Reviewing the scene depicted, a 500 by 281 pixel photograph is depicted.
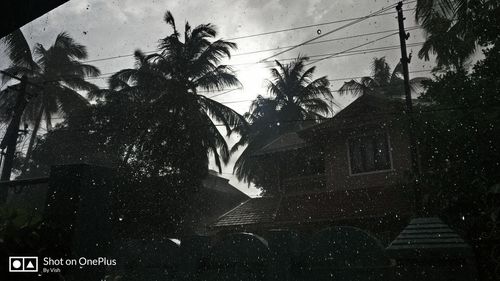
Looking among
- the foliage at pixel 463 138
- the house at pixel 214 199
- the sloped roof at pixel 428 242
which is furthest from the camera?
the house at pixel 214 199

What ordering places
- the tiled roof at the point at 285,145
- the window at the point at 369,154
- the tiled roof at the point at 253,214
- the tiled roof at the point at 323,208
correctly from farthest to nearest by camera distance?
the tiled roof at the point at 285,145 → the tiled roof at the point at 253,214 → the window at the point at 369,154 → the tiled roof at the point at 323,208

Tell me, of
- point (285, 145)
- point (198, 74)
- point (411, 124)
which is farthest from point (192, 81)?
point (411, 124)

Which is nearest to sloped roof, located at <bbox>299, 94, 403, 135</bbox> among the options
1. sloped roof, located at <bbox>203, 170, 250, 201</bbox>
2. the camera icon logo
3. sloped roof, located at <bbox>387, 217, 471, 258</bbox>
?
sloped roof, located at <bbox>387, 217, 471, 258</bbox>

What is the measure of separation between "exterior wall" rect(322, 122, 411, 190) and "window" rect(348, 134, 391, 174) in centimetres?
16

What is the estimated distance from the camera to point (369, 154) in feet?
46.0

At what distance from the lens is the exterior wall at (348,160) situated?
1315 centimetres

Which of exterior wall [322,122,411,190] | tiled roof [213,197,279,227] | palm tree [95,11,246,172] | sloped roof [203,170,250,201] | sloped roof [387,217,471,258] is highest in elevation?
palm tree [95,11,246,172]

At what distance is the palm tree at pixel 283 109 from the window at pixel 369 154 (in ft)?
40.8

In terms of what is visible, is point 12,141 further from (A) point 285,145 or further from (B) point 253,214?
(A) point 285,145

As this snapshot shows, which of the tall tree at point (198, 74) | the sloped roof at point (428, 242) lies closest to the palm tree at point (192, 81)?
the tall tree at point (198, 74)

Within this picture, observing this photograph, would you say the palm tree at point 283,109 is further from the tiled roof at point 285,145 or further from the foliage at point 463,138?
the foliage at point 463,138

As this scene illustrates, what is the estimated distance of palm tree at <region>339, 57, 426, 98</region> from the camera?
915 inches

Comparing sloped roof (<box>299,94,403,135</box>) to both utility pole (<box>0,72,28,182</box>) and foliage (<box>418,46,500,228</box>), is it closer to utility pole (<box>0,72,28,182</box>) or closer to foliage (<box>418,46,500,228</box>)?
foliage (<box>418,46,500,228</box>)

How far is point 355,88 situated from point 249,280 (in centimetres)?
2241
